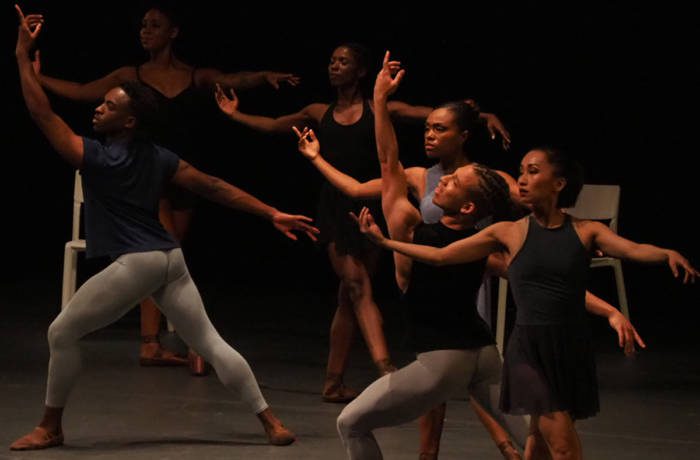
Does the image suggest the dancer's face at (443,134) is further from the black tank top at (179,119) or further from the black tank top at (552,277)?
the black tank top at (179,119)

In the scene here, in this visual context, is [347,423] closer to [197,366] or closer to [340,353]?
Answer: [340,353]

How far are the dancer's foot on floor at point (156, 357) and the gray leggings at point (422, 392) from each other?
2646 millimetres

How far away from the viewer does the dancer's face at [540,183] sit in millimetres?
4387

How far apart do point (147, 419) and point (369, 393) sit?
169cm

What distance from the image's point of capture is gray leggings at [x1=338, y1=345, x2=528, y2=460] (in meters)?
4.33

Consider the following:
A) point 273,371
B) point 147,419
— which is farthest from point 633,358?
point 147,419

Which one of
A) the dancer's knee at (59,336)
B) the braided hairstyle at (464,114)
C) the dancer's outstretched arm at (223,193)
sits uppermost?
the braided hairstyle at (464,114)

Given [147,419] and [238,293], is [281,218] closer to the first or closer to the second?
[147,419]

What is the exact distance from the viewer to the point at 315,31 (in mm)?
8977

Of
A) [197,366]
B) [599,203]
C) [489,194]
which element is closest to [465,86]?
[599,203]

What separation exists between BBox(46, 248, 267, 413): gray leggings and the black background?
3070mm

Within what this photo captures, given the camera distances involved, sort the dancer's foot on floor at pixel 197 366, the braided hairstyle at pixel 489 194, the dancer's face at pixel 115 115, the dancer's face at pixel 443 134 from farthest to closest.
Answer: the dancer's foot on floor at pixel 197 366
the dancer's face at pixel 115 115
the dancer's face at pixel 443 134
the braided hairstyle at pixel 489 194

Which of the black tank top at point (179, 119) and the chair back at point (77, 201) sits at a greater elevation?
the black tank top at point (179, 119)

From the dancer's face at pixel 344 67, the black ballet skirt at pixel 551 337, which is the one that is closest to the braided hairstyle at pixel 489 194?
the black ballet skirt at pixel 551 337
